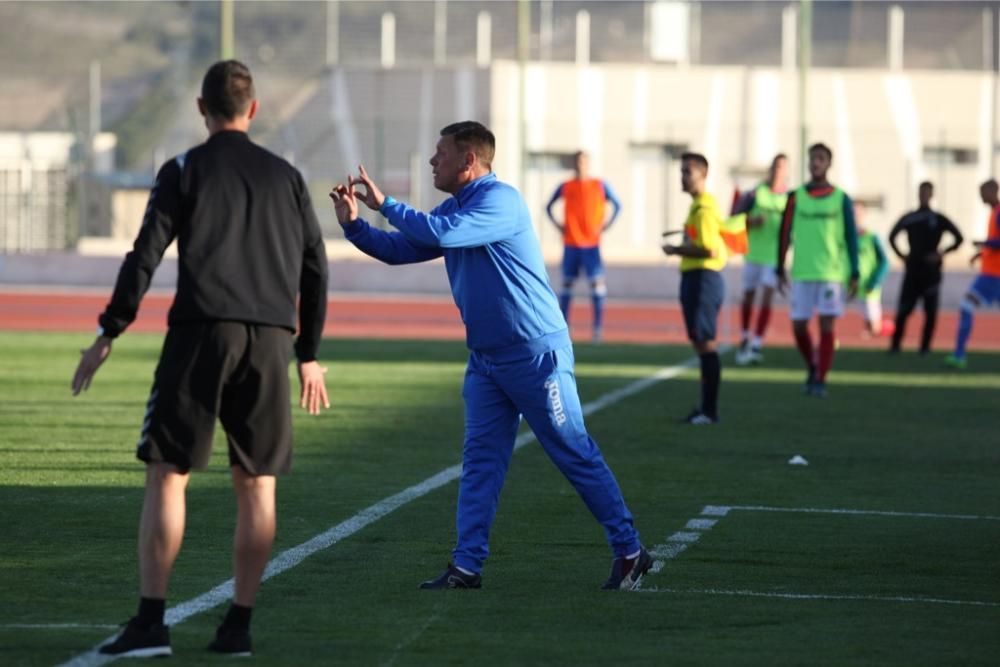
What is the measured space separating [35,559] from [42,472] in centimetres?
334

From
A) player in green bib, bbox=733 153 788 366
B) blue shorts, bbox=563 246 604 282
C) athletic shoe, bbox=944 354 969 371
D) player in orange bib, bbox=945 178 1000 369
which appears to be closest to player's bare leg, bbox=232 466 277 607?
player in green bib, bbox=733 153 788 366

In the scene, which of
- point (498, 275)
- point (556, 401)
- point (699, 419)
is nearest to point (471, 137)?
point (498, 275)

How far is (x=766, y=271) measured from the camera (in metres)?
22.7

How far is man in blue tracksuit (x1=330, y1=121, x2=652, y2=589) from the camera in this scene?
8.29 m

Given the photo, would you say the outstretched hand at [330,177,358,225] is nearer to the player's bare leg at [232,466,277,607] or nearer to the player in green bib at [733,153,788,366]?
the player's bare leg at [232,466,277,607]

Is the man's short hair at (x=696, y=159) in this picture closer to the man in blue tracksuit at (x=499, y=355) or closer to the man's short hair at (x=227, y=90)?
the man in blue tracksuit at (x=499, y=355)

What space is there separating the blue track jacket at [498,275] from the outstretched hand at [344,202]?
314 millimetres

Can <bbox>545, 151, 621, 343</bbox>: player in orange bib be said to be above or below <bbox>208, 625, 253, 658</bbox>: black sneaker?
above

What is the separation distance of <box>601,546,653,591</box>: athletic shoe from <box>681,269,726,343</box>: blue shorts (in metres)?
7.18

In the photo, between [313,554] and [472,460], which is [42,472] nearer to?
[313,554]

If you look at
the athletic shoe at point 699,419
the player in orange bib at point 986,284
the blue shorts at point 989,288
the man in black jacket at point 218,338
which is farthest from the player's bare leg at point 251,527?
the blue shorts at point 989,288

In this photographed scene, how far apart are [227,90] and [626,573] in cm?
279

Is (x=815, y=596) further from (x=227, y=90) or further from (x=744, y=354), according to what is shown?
(x=744, y=354)

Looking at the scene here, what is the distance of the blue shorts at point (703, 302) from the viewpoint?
1546cm
